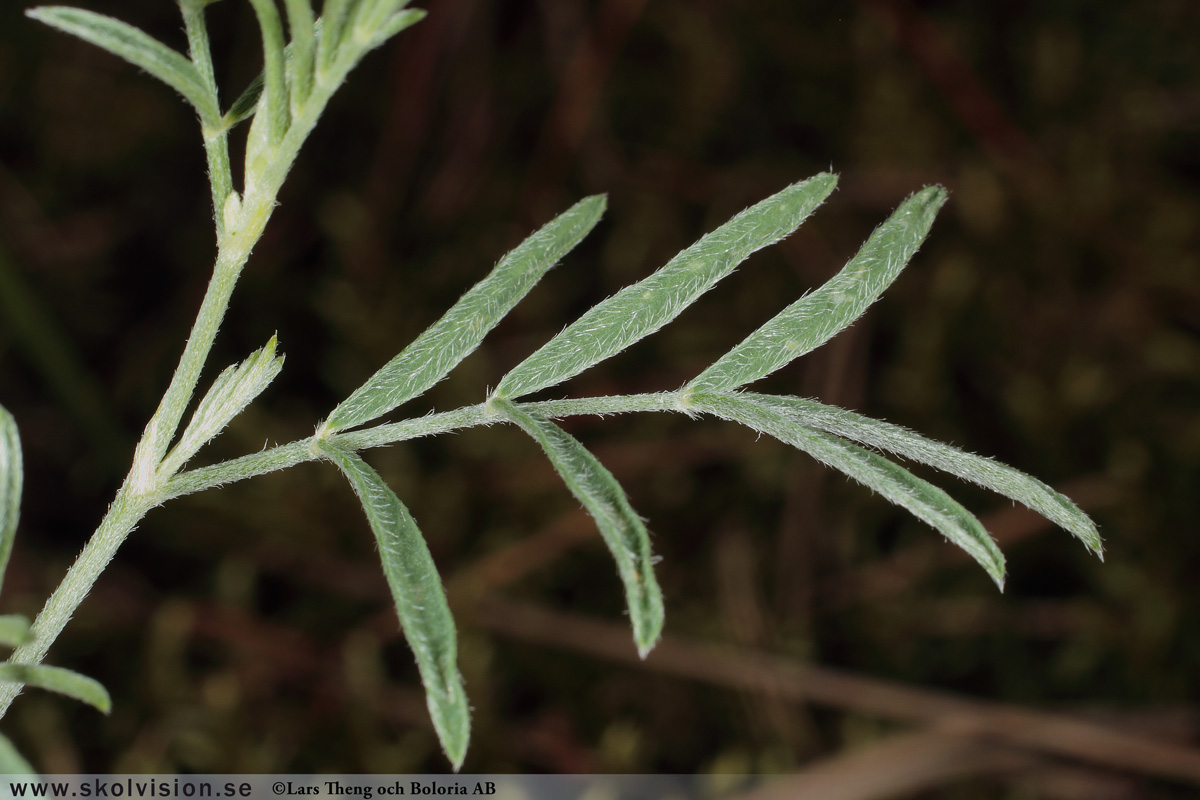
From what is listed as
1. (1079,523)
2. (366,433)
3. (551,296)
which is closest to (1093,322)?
(551,296)

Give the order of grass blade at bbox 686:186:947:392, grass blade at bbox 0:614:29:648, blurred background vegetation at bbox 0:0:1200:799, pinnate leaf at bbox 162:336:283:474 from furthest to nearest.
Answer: blurred background vegetation at bbox 0:0:1200:799
grass blade at bbox 686:186:947:392
pinnate leaf at bbox 162:336:283:474
grass blade at bbox 0:614:29:648

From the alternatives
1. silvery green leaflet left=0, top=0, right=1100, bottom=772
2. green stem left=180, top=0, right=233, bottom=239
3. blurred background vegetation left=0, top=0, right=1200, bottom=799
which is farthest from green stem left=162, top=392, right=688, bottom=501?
blurred background vegetation left=0, top=0, right=1200, bottom=799

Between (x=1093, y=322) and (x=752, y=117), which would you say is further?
(x=752, y=117)

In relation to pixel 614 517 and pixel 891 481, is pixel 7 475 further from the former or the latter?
pixel 891 481

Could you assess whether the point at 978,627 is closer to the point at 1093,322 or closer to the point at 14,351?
the point at 1093,322

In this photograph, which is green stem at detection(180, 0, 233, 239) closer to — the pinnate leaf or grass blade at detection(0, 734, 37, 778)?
the pinnate leaf

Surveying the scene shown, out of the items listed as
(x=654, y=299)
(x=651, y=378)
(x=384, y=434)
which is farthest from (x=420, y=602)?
(x=651, y=378)
